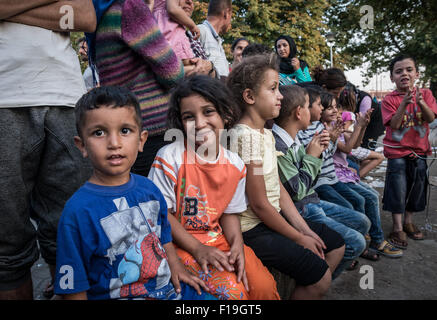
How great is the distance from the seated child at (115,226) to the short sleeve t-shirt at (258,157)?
1.95ft

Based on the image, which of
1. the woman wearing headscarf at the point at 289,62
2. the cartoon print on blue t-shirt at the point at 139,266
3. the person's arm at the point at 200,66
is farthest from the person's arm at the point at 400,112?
the cartoon print on blue t-shirt at the point at 139,266

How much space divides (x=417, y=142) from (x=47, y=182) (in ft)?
11.9

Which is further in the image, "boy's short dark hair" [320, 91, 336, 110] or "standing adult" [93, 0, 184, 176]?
"boy's short dark hair" [320, 91, 336, 110]

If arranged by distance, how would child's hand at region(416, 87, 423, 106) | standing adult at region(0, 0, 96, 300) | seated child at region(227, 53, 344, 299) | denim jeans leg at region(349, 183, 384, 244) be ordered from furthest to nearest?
child's hand at region(416, 87, 423, 106) < denim jeans leg at region(349, 183, 384, 244) < seated child at region(227, 53, 344, 299) < standing adult at region(0, 0, 96, 300)

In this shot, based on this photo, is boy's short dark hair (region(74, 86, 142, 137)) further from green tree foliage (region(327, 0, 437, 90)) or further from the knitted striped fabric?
green tree foliage (region(327, 0, 437, 90))

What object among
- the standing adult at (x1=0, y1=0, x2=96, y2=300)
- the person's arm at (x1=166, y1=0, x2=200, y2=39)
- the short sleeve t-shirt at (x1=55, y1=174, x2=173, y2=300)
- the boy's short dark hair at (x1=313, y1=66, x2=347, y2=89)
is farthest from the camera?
the boy's short dark hair at (x1=313, y1=66, x2=347, y2=89)

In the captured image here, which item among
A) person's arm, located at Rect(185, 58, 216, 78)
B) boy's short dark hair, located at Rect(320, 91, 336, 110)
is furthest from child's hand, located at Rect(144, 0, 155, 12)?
boy's short dark hair, located at Rect(320, 91, 336, 110)

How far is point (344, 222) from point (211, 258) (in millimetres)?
1431

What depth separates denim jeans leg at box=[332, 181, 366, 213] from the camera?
Result: 2877 millimetres

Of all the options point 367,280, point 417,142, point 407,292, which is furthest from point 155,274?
point 417,142

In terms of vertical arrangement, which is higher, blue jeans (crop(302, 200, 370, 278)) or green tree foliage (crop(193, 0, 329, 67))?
green tree foliage (crop(193, 0, 329, 67))

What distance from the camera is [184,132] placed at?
66.9 inches

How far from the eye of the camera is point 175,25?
232 cm

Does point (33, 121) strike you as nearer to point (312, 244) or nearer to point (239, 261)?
point (239, 261)
